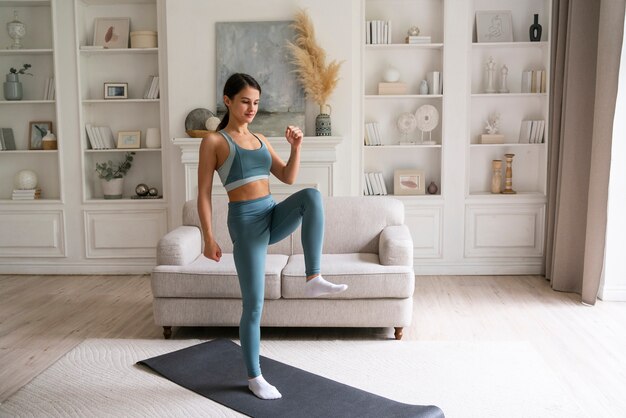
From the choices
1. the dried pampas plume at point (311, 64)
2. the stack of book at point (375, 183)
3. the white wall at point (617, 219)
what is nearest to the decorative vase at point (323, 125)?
the dried pampas plume at point (311, 64)

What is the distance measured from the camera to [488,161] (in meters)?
5.89

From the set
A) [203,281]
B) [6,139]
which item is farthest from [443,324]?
[6,139]

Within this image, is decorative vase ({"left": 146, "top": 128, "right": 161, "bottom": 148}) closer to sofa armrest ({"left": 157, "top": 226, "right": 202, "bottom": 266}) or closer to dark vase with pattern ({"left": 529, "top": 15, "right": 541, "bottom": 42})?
sofa armrest ({"left": 157, "top": 226, "right": 202, "bottom": 266})

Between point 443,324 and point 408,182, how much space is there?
1838 mm

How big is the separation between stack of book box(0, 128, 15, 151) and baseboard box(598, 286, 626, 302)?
5142 millimetres

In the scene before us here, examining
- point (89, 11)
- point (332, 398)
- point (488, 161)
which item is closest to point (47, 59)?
point (89, 11)

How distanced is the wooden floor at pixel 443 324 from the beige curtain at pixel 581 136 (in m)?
0.31

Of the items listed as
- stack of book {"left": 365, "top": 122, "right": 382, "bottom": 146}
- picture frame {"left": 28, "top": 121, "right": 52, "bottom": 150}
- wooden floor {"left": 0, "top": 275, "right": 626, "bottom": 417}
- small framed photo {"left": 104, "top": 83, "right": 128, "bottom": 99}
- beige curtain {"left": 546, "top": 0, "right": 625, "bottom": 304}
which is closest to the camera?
wooden floor {"left": 0, "top": 275, "right": 626, "bottom": 417}

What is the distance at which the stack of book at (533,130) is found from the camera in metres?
5.64

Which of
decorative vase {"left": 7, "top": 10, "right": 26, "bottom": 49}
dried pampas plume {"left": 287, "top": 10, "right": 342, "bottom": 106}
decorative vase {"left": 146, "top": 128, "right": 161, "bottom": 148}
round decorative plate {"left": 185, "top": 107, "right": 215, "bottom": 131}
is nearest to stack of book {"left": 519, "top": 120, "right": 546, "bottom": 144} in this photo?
dried pampas plume {"left": 287, "top": 10, "right": 342, "bottom": 106}

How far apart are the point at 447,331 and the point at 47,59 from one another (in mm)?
4300

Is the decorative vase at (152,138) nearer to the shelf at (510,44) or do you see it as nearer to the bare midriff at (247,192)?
the shelf at (510,44)

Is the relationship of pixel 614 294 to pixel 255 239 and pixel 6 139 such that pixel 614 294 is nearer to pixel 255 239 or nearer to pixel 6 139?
pixel 255 239

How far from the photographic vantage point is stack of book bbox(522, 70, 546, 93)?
561 centimetres
